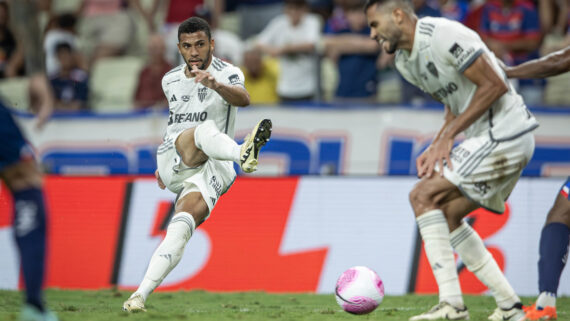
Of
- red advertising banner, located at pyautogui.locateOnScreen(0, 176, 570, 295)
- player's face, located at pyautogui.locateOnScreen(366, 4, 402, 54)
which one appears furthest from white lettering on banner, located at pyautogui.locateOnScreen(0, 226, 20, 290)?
player's face, located at pyautogui.locateOnScreen(366, 4, 402, 54)

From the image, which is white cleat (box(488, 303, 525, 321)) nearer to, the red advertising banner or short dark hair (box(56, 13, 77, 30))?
the red advertising banner

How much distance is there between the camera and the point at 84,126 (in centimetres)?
1354

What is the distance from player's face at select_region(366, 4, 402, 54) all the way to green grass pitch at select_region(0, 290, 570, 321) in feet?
7.09

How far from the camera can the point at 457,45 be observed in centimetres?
612

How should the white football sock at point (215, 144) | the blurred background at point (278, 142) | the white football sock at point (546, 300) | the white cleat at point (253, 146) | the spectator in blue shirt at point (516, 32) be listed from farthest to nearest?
1. the spectator in blue shirt at point (516, 32)
2. the blurred background at point (278, 142)
3. the white football sock at point (215, 144)
4. the white cleat at point (253, 146)
5. the white football sock at point (546, 300)

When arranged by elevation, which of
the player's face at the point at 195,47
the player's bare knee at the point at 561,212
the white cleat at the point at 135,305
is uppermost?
the player's face at the point at 195,47

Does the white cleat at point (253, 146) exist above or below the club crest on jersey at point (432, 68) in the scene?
below

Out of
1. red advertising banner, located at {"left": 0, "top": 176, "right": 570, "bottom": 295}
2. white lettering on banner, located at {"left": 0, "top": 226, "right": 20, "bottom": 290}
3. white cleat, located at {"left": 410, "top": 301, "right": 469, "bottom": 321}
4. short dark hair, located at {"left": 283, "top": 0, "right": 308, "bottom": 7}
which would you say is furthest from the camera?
short dark hair, located at {"left": 283, "top": 0, "right": 308, "bottom": 7}

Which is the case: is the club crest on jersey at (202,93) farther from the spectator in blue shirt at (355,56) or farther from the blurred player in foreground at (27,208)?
the spectator in blue shirt at (355,56)

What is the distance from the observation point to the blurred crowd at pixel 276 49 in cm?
1304

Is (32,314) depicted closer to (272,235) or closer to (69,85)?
(272,235)

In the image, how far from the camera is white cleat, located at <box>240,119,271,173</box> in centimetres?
704

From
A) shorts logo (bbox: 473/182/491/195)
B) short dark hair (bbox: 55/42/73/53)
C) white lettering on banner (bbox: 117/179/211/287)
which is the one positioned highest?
shorts logo (bbox: 473/182/491/195)

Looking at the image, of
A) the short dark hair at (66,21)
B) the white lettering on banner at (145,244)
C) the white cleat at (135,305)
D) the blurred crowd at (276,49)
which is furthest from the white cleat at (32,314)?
the short dark hair at (66,21)
